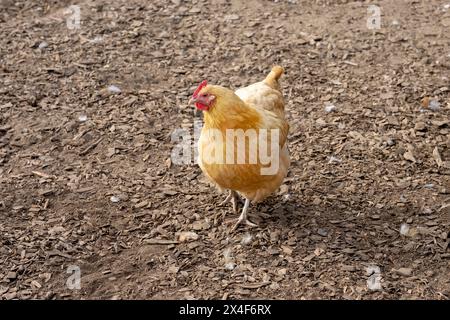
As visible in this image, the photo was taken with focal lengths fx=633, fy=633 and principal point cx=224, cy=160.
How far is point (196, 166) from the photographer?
5.40 meters

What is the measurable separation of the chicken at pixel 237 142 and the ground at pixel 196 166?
21.3 inches

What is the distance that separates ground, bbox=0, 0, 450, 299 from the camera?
4363mm

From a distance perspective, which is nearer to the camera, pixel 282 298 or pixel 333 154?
pixel 282 298

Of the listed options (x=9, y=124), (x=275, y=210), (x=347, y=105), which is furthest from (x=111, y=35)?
(x=275, y=210)

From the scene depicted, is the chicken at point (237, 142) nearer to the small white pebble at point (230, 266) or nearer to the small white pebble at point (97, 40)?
the small white pebble at point (230, 266)

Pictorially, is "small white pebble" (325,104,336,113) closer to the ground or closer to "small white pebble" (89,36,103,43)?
the ground

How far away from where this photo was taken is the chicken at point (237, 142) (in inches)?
166

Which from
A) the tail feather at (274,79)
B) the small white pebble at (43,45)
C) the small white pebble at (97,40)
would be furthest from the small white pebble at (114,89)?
the tail feather at (274,79)

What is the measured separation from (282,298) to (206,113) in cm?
134

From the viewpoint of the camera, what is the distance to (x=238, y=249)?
4562mm

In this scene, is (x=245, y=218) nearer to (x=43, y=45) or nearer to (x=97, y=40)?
(x=97, y=40)

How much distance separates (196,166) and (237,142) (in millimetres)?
1210
